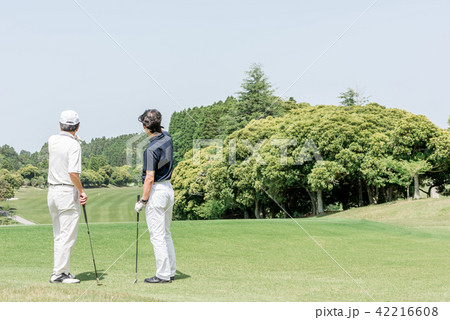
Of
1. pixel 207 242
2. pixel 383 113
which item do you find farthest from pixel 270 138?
pixel 207 242

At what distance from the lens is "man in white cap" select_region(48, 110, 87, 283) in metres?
7.75

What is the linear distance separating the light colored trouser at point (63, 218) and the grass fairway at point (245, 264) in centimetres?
50

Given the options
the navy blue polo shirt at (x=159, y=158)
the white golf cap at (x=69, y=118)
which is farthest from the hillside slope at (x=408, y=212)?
the white golf cap at (x=69, y=118)

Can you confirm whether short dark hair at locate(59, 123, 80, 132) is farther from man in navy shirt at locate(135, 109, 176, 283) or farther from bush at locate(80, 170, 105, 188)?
bush at locate(80, 170, 105, 188)

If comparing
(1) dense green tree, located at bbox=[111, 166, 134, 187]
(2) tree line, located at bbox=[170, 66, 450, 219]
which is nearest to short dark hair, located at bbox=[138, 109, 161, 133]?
(2) tree line, located at bbox=[170, 66, 450, 219]

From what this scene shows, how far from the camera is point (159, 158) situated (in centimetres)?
775

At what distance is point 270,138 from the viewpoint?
48625mm

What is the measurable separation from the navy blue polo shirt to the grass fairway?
5.91 feet

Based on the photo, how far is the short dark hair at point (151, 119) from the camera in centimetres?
783

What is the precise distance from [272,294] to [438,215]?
36465 mm

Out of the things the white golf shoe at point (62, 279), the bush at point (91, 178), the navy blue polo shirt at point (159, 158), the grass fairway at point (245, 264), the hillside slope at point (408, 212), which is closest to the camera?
the grass fairway at point (245, 264)

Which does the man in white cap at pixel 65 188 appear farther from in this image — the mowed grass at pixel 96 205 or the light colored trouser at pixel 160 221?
the mowed grass at pixel 96 205

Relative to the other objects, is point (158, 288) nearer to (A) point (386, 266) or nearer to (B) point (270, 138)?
(A) point (386, 266)

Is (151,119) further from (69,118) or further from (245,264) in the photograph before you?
(245,264)
